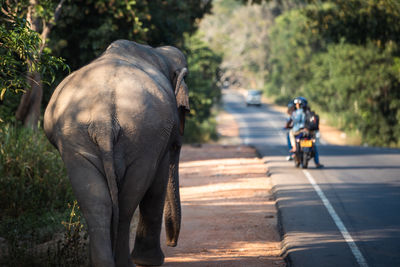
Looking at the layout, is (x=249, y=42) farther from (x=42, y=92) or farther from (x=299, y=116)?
(x=42, y=92)

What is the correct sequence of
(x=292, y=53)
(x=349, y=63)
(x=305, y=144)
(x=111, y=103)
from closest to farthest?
(x=111, y=103) → (x=305, y=144) → (x=349, y=63) → (x=292, y=53)

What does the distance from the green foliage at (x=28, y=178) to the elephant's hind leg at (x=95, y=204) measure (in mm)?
6025

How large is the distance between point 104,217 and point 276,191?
9336 millimetres

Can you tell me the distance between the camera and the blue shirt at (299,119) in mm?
18234

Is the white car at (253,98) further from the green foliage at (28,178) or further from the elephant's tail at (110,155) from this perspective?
the elephant's tail at (110,155)

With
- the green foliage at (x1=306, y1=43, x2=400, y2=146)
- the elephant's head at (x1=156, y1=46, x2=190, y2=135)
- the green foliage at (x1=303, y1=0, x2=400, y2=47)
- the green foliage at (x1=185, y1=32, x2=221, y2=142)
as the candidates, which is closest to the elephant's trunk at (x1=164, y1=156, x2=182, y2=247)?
the elephant's head at (x1=156, y1=46, x2=190, y2=135)

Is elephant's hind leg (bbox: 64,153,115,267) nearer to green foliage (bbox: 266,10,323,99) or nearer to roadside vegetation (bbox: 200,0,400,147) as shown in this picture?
roadside vegetation (bbox: 200,0,400,147)

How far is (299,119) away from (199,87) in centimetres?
2074

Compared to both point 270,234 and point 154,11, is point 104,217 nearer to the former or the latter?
point 270,234

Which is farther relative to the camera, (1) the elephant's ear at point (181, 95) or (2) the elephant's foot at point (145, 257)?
(2) the elephant's foot at point (145, 257)

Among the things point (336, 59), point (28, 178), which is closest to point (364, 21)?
point (28, 178)

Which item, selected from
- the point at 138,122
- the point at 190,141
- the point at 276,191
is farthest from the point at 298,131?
the point at 190,141

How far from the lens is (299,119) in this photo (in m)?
18.3

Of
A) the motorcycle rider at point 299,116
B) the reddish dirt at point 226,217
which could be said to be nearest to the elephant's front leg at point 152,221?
the reddish dirt at point 226,217
